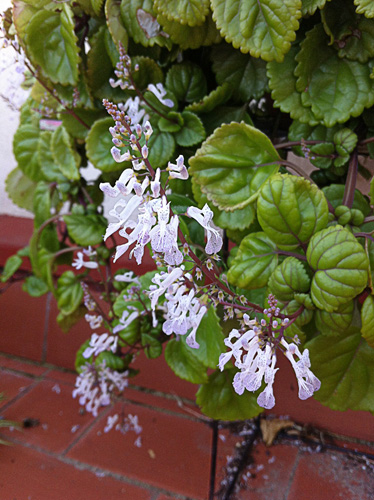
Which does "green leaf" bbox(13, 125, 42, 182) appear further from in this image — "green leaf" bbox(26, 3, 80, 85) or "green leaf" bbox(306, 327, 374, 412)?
"green leaf" bbox(306, 327, 374, 412)

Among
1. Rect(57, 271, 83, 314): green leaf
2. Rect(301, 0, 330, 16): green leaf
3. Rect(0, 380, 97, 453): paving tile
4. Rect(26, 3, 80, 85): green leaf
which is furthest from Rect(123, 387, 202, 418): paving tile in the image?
Rect(301, 0, 330, 16): green leaf

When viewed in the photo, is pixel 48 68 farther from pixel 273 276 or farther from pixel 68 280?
pixel 273 276

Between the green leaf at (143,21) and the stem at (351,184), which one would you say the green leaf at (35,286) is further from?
the stem at (351,184)

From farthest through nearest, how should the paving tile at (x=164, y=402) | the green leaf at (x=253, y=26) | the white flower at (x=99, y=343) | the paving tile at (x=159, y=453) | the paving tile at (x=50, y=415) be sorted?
the paving tile at (x=164, y=402), the paving tile at (x=50, y=415), the paving tile at (x=159, y=453), the white flower at (x=99, y=343), the green leaf at (x=253, y=26)

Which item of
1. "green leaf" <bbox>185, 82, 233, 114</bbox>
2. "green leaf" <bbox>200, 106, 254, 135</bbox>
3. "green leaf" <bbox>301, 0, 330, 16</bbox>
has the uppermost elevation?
"green leaf" <bbox>301, 0, 330, 16</bbox>

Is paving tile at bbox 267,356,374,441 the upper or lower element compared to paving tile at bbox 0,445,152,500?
upper

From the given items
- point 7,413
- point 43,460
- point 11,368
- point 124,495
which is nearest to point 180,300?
point 124,495

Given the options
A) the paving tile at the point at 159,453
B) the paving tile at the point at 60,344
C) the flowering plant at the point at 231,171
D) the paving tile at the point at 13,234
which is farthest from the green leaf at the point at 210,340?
the paving tile at the point at 13,234

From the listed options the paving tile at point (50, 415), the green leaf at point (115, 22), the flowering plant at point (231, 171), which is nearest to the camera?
the flowering plant at point (231, 171)
